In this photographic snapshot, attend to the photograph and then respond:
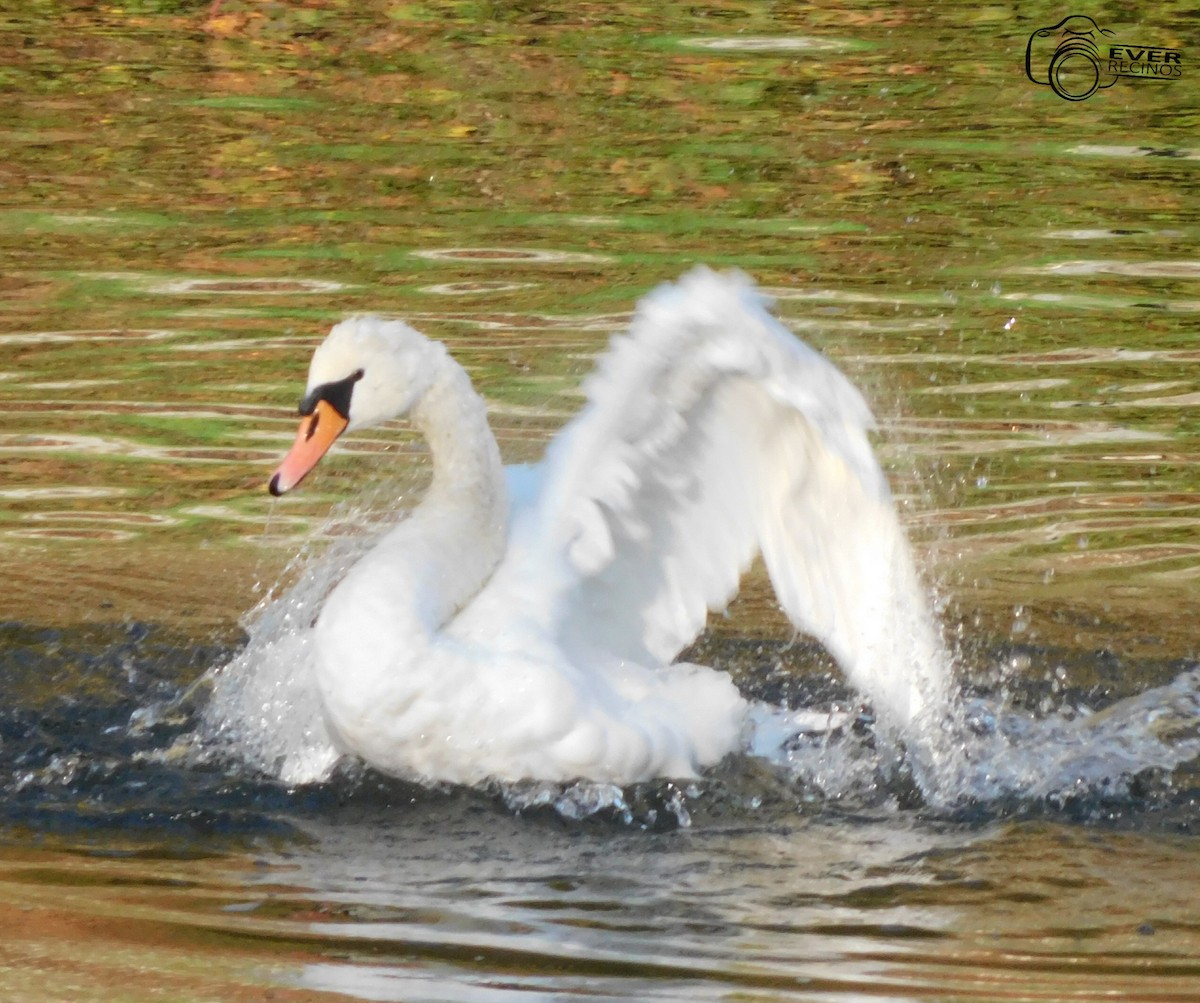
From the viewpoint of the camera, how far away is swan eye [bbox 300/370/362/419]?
5.16 m

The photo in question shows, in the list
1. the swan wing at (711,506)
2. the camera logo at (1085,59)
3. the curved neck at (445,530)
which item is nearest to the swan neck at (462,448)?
the curved neck at (445,530)

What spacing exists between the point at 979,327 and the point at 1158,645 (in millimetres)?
2860

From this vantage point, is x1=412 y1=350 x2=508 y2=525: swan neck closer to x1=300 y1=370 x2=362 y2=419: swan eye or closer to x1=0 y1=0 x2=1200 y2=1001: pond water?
x1=300 y1=370 x2=362 y2=419: swan eye

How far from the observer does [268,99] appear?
12.3 m

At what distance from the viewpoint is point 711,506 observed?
17.9 feet

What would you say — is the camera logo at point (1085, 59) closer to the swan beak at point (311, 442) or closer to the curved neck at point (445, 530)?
the curved neck at point (445, 530)

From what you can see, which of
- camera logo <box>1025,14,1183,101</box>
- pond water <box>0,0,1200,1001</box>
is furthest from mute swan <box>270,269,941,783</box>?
camera logo <box>1025,14,1183,101</box>

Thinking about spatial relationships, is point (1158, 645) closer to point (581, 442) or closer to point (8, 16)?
point (581, 442)

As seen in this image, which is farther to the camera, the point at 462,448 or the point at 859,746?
the point at 859,746

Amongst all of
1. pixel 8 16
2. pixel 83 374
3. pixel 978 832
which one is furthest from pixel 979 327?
pixel 8 16

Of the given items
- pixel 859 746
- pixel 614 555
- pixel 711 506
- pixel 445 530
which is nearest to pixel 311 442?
pixel 445 530

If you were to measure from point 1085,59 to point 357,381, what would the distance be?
8.96 m

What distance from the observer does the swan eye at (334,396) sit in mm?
5156

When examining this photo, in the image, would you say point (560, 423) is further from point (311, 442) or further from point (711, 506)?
point (311, 442)
